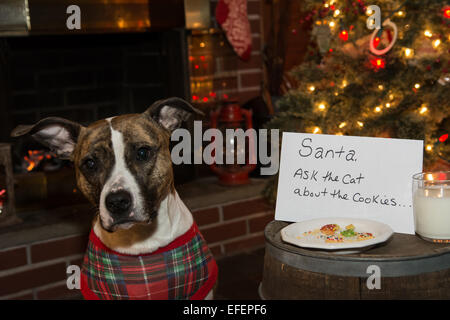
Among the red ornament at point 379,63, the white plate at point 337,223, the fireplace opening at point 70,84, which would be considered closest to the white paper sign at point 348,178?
the white plate at point 337,223

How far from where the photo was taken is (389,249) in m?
1.25

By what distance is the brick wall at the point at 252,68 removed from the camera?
3.72 m

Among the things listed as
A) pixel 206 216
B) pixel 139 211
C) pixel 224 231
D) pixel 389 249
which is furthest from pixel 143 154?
pixel 224 231

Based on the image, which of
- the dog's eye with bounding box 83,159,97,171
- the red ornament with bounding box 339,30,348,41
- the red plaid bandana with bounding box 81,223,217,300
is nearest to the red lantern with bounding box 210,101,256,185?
the red ornament with bounding box 339,30,348,41

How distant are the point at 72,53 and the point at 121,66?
350 mm

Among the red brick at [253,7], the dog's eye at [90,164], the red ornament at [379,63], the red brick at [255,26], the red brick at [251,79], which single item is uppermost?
the red brick at [253,7]

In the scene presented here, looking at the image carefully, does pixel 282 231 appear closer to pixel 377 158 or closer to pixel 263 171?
pixel 377 158

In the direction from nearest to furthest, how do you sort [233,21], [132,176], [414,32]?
1. [132,176]
2. [414,32]
3. [233,21]

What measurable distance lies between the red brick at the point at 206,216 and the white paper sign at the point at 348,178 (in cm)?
193

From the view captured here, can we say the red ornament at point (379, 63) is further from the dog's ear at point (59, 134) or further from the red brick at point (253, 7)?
the dog's ear at point (59, 134)

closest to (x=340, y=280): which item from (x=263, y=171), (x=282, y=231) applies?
(x=282, y=231)

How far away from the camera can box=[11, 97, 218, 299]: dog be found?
1.68 m

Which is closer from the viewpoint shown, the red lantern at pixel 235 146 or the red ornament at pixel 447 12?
the red ornament at pixel 447 12

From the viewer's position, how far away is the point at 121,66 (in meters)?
3.68
